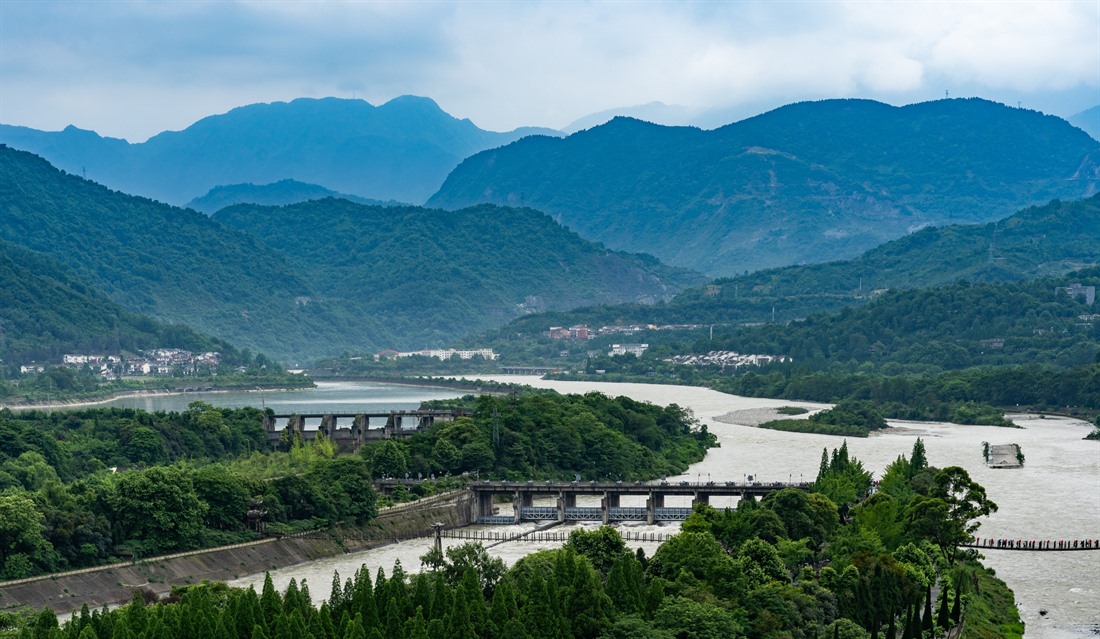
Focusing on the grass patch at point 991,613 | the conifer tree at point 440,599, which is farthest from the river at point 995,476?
the conifer tree at point 440,599

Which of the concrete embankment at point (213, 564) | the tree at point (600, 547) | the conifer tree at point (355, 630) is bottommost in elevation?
the concrete embankment at point (213, 564)

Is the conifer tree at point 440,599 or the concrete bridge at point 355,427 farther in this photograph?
the concrete bridge at point 355,427

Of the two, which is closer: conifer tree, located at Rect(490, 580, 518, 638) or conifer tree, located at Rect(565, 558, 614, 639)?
conifer tree, located at Rect(490, 580, 518, 638)

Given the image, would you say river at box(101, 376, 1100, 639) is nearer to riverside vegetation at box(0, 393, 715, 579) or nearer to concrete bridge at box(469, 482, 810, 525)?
concrete bridge at box(469, 482, 810, 525)

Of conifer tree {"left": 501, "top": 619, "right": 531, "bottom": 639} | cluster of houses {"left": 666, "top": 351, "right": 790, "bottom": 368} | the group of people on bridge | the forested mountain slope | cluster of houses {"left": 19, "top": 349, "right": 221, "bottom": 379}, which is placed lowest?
the group of people on bridge

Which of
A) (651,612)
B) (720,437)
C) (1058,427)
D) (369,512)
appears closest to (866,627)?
(651,612)

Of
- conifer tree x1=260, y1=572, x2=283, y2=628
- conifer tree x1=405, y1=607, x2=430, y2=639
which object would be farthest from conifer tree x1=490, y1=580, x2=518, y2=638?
conifer tree x1=260, y1=572, x2=283, y2=628

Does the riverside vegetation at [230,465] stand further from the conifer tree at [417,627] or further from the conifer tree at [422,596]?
the conifer tree at [417,627]
